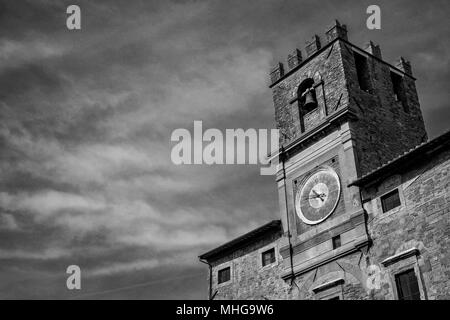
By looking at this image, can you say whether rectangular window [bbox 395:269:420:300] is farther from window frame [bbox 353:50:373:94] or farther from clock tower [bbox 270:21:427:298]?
window frame [bbox 353:50:373:94]

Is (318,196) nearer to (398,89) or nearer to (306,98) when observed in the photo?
(306,98)

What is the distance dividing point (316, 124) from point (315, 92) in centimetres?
177

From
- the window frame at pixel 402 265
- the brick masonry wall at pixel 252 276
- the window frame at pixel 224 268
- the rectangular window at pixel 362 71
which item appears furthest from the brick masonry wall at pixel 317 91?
the window frame at pixel 402 265

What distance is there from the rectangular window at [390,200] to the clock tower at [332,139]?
2.78 ft

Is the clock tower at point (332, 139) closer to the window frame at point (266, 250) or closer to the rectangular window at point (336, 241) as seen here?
the rectangular window at point (336, 241)

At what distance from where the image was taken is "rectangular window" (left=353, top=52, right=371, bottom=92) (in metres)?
24.3

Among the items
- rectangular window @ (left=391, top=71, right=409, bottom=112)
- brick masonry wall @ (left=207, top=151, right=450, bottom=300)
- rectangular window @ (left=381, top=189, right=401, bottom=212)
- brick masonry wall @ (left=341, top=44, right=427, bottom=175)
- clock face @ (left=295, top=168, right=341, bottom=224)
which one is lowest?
brick masonry wall @ (left=207, top=151, right=450, bottom=300)

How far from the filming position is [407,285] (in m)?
17.5

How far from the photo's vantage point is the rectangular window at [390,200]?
18781 millimetres

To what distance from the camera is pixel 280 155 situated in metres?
24.5

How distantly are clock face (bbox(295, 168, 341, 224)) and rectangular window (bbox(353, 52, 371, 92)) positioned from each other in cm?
477

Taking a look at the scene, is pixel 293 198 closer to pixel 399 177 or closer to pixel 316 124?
pixel 316 124

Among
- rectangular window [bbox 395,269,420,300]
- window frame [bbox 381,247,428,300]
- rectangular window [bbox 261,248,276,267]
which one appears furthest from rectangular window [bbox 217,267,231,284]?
rectangular window [bbox 395,269,420,300]
